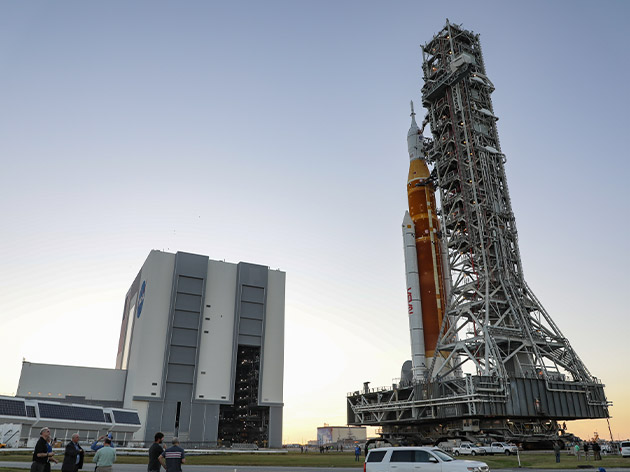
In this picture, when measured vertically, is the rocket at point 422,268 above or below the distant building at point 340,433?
above

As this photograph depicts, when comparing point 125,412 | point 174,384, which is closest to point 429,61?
point 174,384

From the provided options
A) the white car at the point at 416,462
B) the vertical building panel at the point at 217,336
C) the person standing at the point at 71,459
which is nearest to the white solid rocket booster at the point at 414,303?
the vertical building panel at the point at 217,336

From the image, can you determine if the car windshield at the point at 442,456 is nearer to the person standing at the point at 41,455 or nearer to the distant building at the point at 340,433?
the person standing at the point at 41,455

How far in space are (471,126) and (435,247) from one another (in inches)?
625

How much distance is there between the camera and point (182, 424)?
65000mm

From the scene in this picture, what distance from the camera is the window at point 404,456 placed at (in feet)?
60.7

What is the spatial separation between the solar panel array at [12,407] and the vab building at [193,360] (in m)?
13.7

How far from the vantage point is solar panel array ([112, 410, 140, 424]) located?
59.2 metres

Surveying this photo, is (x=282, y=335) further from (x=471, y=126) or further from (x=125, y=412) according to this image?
(x=471, y=126)

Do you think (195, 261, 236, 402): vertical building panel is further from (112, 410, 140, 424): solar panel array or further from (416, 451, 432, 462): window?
(416, 451, 432, 462): window

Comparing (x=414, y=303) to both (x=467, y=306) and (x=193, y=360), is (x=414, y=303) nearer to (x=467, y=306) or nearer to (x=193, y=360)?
(x=467, y=306)

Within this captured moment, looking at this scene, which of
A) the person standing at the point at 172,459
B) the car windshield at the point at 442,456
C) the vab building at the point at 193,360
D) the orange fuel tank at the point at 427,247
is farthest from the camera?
the vab building at the point at 193,360

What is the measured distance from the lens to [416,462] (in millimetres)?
18234

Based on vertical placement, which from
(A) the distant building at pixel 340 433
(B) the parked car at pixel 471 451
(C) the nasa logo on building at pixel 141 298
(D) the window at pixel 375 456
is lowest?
(B) the parked car at pixel 471 451
